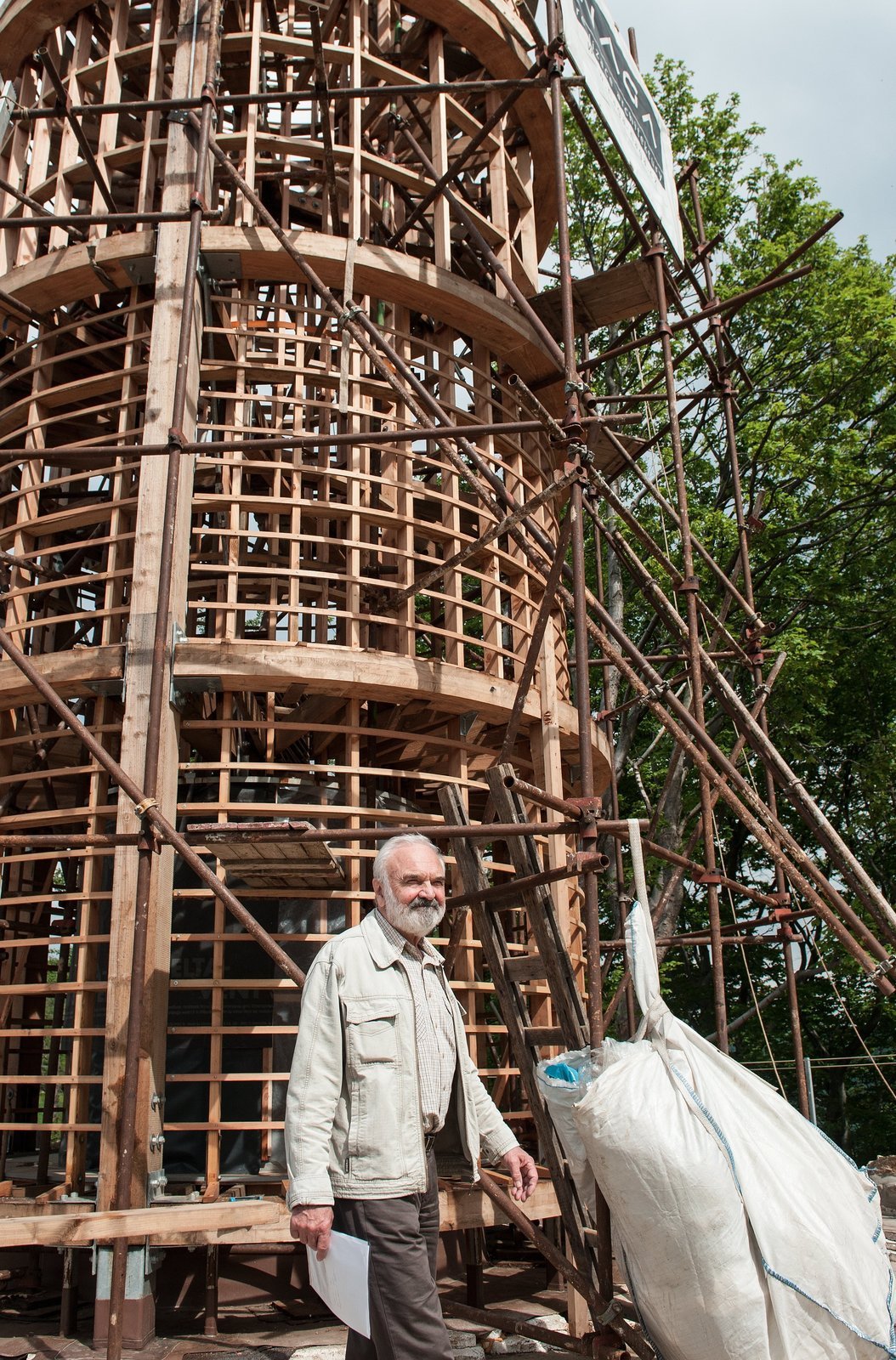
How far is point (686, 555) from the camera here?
9.10m

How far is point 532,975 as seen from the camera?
6375 mm

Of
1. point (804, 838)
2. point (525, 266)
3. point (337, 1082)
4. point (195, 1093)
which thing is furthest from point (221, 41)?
Result: point (804, 838)

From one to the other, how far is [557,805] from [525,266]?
7.12 m

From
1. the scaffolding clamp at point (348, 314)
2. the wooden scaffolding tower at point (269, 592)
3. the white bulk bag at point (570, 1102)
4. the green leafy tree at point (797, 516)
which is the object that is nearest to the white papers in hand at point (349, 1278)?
the wooden scaffolding tower at point (269, 592)

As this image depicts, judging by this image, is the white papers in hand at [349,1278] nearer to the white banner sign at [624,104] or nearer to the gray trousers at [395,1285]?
the gray trousers at [395,1285]

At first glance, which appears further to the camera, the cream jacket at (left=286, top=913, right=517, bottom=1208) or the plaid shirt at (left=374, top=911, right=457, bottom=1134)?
the plaid shirt at (left=374, top=911, right=457, bottom=1134)

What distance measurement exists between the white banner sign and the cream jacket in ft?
24.1

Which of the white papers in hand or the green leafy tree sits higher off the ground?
the green leafy tree

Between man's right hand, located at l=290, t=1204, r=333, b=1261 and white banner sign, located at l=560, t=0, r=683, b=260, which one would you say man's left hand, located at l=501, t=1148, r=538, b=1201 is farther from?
white banner sign, located at l=560, t=0, r=683, b=260

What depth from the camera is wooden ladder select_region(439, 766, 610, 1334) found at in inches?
237

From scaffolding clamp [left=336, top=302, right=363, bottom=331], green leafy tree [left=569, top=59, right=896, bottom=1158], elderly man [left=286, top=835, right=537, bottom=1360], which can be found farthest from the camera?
green leafy tree [left=569, top=59, right=896, bottom=1158]

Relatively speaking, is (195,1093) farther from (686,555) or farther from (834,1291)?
(686,555)

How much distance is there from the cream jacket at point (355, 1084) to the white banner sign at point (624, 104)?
289 inches

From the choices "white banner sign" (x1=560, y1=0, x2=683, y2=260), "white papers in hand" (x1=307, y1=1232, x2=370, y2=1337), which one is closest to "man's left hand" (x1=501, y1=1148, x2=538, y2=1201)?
"white papers in hand" (x1=307, y1=1232, x2=370, y2=1337)
